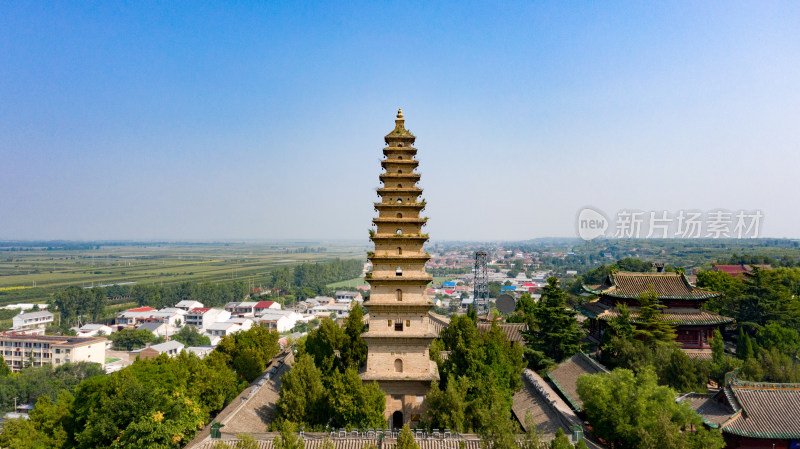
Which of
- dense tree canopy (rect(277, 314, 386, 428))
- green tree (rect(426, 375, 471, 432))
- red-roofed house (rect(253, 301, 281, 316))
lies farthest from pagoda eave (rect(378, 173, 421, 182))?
red-roofed house (rect(253, 301, 281, 316))

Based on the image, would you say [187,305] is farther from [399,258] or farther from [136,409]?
[399,258]

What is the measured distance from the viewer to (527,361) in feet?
81.8

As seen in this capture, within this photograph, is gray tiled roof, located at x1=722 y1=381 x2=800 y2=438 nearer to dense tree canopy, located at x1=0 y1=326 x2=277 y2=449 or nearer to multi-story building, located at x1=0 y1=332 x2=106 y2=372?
dense tree canopy, located at x1=0 y1=326 x2=277 y2=449

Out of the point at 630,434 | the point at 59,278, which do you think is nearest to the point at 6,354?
the point at 630,434

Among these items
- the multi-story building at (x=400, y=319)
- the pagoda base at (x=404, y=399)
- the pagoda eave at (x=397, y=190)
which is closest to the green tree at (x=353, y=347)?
the multi-story building at (x=400, y=319)

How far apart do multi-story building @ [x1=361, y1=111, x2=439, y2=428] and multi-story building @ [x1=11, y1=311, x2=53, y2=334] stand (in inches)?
2335

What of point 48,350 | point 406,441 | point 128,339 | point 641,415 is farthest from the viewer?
point 128,339

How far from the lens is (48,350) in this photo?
48812mm

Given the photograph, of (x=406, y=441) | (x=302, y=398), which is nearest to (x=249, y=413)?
(x=302, y=398)

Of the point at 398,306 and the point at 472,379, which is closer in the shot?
the point at 472,379

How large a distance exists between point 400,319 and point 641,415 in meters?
9.55

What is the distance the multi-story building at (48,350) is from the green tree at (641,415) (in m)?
47.4

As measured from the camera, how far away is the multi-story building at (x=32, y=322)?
62272 mm

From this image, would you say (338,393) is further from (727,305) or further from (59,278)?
(59,278)
